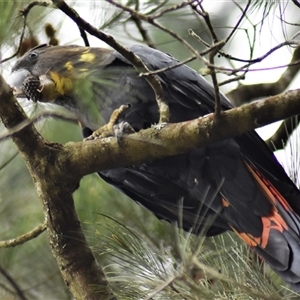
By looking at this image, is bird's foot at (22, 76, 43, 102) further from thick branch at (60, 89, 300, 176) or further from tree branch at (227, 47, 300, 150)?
tree branch at (227, 47, 300, 150)

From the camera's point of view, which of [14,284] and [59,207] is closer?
[59,207]

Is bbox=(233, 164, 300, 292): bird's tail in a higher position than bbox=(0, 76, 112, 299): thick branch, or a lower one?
lower

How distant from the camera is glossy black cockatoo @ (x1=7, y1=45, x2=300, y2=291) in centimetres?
175

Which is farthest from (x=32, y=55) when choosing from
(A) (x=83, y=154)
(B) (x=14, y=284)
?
(B) (x=14, y=284)

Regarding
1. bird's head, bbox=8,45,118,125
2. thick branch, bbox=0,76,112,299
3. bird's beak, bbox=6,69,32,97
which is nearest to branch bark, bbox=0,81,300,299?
thick branch, bbox=0,76,112,299

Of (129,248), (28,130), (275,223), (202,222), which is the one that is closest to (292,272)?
(275,223)

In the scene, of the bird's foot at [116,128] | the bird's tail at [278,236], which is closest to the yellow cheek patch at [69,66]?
the bird's foot at [116,128]

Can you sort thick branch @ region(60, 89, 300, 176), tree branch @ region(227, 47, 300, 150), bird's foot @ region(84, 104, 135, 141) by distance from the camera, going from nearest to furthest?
1. thick branch @ region(60, 89, 300, 176)
2. bird's foot @ region(84, 104, 135, 141)
3. tree branch @ region(227, 47, 300, 150)

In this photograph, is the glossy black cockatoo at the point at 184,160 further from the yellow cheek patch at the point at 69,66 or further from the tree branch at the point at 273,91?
the tree branch at the point at 273,91

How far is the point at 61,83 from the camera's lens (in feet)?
5.99

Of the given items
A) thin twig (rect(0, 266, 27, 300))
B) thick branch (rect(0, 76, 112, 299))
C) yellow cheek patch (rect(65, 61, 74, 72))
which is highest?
yellow cheek patch (rect(65, 61, 74, 72))

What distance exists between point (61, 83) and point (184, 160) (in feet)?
1.40

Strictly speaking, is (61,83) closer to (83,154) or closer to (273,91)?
(83,154)

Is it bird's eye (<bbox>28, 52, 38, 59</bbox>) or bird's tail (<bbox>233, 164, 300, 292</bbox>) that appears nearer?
bird's tail (<bbox>233, 164, 300, 292</bbox>)
